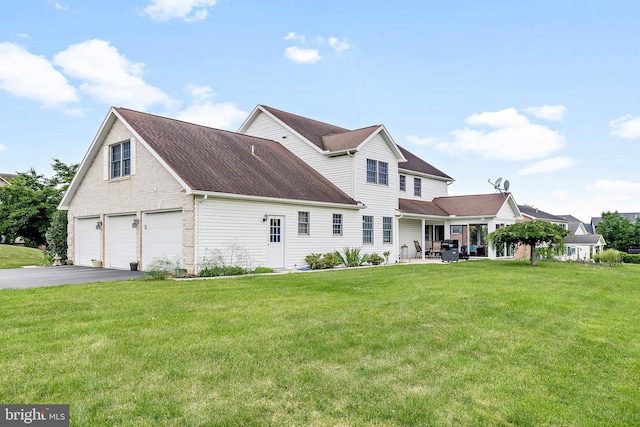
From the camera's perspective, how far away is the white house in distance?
15.5 m

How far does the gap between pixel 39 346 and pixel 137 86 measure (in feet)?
73.5

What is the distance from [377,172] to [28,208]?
30971 mm

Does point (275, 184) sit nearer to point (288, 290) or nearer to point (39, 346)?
point (288, 290)

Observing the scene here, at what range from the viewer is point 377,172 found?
2272cm

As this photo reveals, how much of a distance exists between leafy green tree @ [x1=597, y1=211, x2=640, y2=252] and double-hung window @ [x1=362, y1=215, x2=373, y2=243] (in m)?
45.5

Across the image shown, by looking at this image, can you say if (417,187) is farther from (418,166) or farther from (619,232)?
(619,232)

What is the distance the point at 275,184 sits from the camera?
18.2 meters

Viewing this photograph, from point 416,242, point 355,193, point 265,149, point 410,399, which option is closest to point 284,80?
point 265,149

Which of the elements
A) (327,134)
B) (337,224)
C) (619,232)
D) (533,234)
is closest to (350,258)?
(337,224)

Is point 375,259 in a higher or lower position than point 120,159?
lower

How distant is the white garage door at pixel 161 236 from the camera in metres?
15.7

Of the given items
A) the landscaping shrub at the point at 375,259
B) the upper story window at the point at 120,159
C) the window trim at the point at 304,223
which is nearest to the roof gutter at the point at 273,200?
the window trim at the point at 304,223

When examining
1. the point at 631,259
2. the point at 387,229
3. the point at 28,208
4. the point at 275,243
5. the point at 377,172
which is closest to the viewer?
the point at 275,243

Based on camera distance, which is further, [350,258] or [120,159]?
[350,258]
